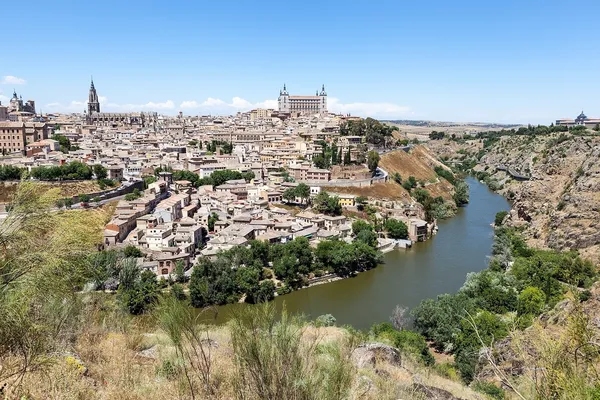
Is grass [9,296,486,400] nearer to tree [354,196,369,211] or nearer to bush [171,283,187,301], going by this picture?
bush [171,283,187,301]

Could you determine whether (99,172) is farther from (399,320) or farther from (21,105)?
(21,105)

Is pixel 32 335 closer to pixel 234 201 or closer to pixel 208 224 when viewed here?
Result: pixel 208 224

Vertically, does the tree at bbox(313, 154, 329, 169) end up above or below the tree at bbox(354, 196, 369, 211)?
above

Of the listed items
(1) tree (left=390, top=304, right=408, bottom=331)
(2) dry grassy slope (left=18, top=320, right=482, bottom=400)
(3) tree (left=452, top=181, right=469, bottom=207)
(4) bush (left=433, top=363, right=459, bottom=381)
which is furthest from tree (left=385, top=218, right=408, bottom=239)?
(2) dry grassy slope (left=18, top=320, right=482, bottom=400)

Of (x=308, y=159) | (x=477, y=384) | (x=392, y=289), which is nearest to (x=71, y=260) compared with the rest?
(x=477, y=384)

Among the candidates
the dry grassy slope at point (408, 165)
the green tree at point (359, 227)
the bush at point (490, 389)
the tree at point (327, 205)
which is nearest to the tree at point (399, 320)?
the bush at point (490, 389)

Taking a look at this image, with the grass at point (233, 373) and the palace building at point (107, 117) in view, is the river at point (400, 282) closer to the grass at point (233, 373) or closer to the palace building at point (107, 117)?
the grass at point (233, 373)

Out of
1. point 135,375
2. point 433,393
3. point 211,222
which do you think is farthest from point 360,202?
point 135,375
